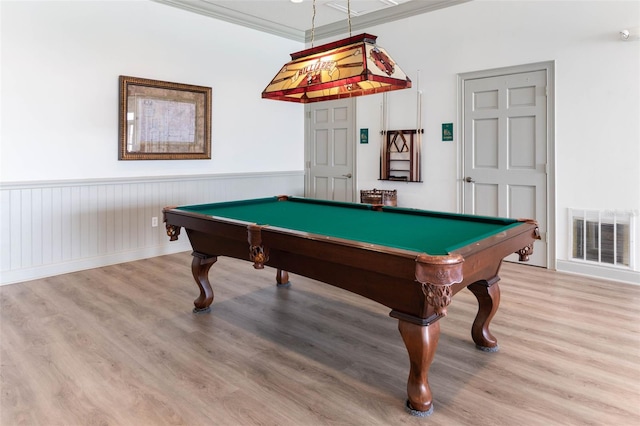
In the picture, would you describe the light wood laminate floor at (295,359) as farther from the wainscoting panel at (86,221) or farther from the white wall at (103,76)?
the white wall at (103,76)

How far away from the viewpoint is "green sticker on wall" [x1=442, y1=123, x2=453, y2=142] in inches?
198

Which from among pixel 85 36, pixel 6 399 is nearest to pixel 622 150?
pixel 6 399

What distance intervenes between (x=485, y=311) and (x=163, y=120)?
402 cm

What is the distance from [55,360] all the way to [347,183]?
441 centimetres

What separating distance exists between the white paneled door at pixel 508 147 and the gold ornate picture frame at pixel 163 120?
3.16m

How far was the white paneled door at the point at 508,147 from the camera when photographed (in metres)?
4.39

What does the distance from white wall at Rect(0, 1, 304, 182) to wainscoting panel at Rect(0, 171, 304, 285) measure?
0.14 metres

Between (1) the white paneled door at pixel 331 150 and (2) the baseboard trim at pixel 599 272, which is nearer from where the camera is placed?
(2) the baseboard trim at pixel 599 272

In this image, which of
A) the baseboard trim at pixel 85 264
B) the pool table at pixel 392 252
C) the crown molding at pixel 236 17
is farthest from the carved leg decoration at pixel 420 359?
the crown molding at pixel 236 17

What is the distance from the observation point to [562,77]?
4.18 m

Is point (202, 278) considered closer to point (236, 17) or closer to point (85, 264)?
point (85, 264)

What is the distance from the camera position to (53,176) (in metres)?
4.21

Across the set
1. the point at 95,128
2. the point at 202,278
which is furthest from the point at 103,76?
the point at 202,278

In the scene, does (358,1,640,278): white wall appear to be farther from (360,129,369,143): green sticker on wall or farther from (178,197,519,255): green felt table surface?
(178,197,519,255): green felt table surface
